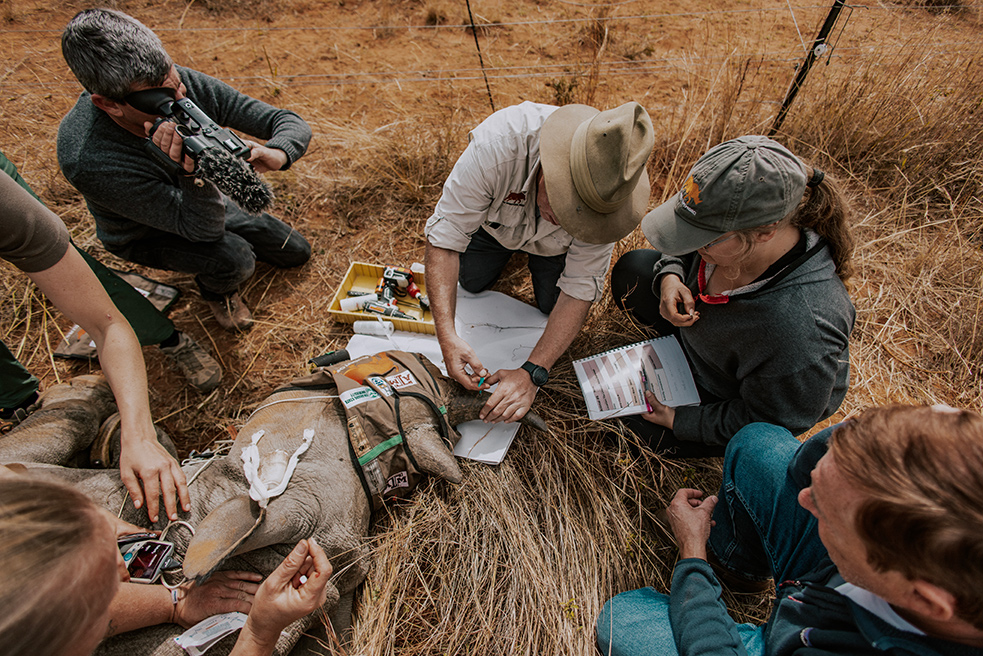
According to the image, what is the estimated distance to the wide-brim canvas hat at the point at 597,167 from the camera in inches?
72.4

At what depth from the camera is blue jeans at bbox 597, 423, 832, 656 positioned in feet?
5.66

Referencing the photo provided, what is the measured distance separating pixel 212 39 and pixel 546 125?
15.8 feet

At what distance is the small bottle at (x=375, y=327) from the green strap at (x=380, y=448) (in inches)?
40.1

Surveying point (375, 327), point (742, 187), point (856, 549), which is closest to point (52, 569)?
point (856, 549)

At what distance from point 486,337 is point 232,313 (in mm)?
1703

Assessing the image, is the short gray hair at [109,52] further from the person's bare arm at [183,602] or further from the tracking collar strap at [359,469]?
the person's bare arm at [183,602]

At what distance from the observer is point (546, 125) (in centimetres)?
212

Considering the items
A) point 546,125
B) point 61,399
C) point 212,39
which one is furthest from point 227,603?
point 212,39

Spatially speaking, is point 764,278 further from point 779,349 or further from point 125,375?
point 125,375

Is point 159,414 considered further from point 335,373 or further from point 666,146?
point 666,146

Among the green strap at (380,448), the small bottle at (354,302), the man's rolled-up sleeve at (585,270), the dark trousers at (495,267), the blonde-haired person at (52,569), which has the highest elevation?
the blonde-haired person at (52,569)

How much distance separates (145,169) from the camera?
7.76ft

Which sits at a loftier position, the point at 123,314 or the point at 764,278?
the point at 764,278

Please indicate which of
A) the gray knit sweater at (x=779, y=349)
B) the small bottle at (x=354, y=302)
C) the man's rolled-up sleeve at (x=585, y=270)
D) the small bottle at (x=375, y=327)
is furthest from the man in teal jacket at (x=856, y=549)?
the small bottle at (x=354, y=302)
